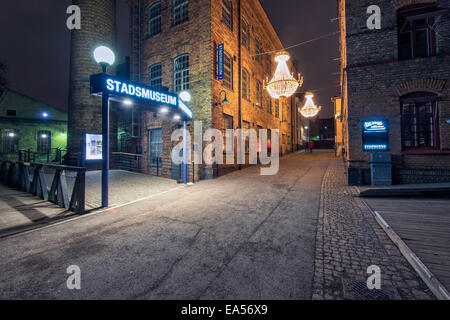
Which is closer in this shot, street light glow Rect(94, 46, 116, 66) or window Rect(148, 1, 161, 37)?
street light glow Rect(94, 46, 116, 66)

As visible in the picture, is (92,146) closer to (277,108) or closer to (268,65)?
(268,65)

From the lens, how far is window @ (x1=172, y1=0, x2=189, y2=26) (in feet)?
38.9

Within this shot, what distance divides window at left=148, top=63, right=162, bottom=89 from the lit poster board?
5472 mm

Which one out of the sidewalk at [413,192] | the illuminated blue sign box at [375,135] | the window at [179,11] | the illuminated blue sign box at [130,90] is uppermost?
the window at [179,11]

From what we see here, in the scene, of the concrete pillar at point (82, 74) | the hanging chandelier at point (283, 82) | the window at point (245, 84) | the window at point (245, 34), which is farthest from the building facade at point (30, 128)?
the hanging chandelier at point (283, 82)

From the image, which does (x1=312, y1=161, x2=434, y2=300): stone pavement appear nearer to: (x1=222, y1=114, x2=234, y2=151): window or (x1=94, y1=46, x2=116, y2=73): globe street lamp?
(x1=94, y1=46, x2=116, y2=73): globe street lamp

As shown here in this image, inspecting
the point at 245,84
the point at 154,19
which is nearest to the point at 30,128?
the point at 154,19

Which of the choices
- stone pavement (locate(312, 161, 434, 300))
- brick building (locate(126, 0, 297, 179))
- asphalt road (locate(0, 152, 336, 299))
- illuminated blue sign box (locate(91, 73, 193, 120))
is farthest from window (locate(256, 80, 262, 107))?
stone pavement (locate(312, 161, 434, 300))

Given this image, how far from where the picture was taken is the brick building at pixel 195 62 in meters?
10.9

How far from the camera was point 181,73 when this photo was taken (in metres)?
12.0

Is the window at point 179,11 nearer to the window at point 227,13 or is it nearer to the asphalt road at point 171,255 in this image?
the window at point 227,13

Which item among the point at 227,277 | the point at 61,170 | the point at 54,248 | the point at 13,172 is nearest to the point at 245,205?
the point at 227,277

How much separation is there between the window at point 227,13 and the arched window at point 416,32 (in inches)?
346

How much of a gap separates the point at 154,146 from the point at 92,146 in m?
4.66
